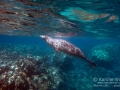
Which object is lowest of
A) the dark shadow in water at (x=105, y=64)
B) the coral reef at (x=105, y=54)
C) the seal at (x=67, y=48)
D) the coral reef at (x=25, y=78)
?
the dark shadow in water at (x=105, y=64)

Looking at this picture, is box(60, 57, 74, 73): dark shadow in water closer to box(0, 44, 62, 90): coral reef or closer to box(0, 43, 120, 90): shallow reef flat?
box(0, 43, 120, 90): shallow reef flat

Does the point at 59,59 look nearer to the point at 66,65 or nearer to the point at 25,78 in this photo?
the point at 66,65

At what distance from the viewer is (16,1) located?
35.9 feet

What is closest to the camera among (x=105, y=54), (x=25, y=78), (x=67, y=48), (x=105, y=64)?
(x=67, y=48)

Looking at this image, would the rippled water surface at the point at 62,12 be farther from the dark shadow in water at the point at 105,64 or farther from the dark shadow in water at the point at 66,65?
the dark shadow in water at the point at 105,64

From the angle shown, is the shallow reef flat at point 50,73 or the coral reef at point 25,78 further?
the shallow reef flat at point 50,73

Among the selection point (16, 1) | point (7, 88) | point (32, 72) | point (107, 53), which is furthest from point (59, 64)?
point (16, 1)

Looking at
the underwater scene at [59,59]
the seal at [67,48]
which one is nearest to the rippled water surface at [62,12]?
the underwater scene at [59,59]

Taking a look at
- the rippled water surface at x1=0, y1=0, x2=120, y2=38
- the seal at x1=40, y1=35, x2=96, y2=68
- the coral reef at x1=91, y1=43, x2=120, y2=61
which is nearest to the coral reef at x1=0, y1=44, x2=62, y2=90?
the seal at x1=40, y1=35, x2=96, y2=68

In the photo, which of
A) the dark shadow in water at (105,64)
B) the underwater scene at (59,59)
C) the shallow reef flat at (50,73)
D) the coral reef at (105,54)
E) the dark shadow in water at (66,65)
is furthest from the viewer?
the coral reef at (105,54)

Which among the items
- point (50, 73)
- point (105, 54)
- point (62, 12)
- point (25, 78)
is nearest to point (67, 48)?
point (25, 78)

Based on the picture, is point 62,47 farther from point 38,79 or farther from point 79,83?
point 79,83

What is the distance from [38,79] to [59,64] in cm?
1014

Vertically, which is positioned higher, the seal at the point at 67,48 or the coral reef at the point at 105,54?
the seal at the point at 67,48
